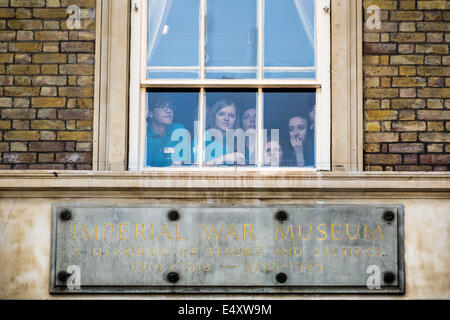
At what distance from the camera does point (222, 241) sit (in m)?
5.10

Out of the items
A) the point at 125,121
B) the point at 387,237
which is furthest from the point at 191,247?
the point at 387,237

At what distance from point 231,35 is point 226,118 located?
0.65 metres

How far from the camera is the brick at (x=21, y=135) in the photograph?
532 centimetres

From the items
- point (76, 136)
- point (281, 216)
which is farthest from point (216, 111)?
point (76, 136)

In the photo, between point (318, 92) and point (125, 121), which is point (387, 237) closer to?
point (318, 92)

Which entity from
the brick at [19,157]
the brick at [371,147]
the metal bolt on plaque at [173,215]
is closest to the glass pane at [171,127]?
the metal bolt on plaque at [173,215]

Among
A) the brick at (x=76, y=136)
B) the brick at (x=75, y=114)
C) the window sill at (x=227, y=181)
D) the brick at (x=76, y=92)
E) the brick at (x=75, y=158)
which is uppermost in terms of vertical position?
the brick at (x=76, y=92)

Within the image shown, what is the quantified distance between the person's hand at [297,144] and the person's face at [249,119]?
0.32 metres

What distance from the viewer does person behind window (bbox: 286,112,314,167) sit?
539 cm

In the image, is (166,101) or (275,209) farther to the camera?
(166,101)

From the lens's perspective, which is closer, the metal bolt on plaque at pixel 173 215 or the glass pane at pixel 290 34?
the metal bolt on plaque at pixel 173 215

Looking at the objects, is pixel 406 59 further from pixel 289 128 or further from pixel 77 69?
pixel 77 69

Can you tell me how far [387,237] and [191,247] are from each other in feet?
4.60

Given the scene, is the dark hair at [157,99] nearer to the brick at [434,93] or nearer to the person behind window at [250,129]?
the person behind window at [250,129]
